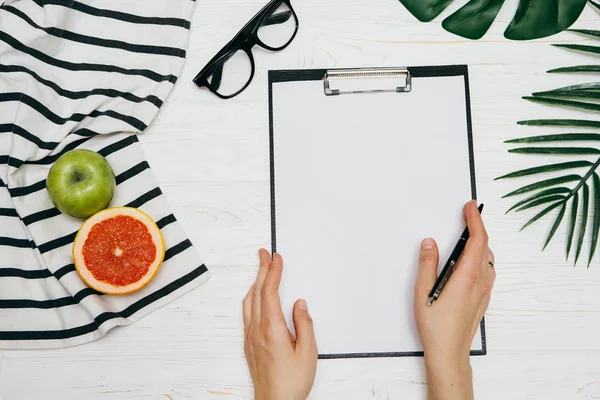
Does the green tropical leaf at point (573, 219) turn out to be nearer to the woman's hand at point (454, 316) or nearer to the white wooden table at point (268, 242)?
the white wooden table at point (268, 242)

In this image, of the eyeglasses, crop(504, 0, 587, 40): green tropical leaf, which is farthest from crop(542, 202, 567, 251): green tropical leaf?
the eyeglasses

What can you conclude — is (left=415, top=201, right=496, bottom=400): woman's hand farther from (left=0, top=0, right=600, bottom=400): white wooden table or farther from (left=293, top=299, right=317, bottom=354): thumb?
(left=293, top=299, right=317, bottom=354): thumb

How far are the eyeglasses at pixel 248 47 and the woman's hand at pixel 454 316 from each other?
0.39 meters

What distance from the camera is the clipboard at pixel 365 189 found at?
86 cm

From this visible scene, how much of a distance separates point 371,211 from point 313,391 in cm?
28

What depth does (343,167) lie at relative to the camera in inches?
34.7

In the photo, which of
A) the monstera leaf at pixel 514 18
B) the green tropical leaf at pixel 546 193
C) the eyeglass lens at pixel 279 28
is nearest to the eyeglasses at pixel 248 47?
the eyeglass lens at pixel 279 28

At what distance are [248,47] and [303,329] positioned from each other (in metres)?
0.43

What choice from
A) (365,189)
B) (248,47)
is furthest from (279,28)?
(365,189)

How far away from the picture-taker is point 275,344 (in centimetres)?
82

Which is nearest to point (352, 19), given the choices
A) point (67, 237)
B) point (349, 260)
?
point (349, 260)

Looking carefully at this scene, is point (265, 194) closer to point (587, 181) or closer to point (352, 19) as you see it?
point (352, 19)

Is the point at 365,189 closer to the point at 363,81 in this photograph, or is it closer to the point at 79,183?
the point at 363,81

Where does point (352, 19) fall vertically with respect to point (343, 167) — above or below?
above
